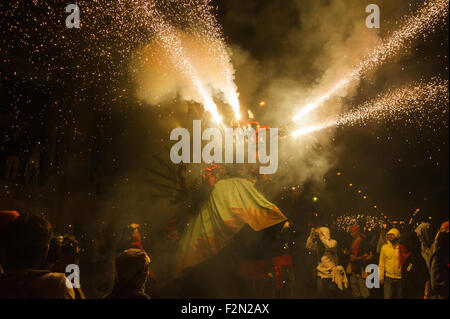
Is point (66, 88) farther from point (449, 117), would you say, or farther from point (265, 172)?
point (449, 117)

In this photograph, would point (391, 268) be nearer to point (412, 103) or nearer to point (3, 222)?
point (412, 103)

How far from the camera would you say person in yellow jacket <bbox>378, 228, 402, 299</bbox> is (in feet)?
19.5

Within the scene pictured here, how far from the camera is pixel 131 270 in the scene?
2.50m

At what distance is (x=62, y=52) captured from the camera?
6.41 metres

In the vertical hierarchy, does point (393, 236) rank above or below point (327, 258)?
above

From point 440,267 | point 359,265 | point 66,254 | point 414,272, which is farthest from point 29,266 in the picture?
point 414,272

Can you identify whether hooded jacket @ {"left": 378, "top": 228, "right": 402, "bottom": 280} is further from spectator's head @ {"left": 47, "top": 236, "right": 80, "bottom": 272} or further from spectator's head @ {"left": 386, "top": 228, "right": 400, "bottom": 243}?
spectator's head @ {"left": 47, "top": 236, "right": 80, "bottom": 272}

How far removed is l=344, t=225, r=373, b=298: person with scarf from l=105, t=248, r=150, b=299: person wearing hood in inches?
242

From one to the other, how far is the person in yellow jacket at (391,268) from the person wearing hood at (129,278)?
554cm

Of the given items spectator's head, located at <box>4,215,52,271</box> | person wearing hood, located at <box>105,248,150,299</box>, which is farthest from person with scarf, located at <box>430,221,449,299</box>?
spectator's head, located at <box>4,215,52,271</box>

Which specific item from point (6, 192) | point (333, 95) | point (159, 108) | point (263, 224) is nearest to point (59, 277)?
point (263, 224)

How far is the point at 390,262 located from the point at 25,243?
6.51 meters

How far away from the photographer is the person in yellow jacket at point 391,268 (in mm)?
5930

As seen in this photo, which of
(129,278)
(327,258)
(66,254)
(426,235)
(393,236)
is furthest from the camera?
(327,258)
